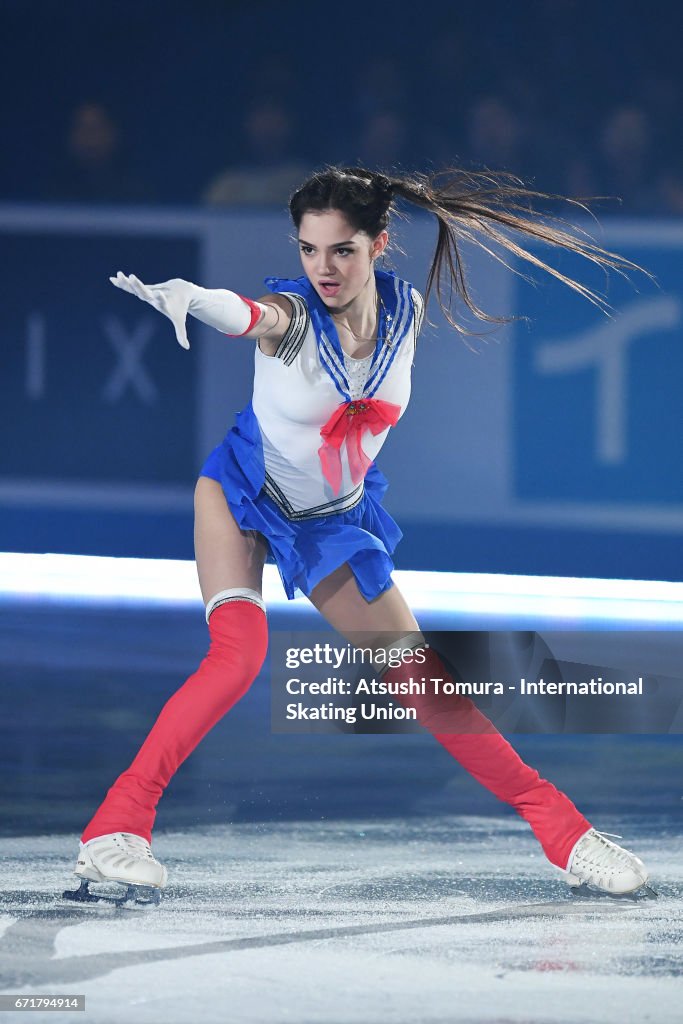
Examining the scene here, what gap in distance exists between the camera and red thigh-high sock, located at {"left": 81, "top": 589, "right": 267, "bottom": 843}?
11.6ft

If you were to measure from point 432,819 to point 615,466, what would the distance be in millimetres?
3641

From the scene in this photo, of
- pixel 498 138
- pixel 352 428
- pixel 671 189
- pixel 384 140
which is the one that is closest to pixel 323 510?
pixel 352 428

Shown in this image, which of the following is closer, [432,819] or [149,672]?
[432,819]

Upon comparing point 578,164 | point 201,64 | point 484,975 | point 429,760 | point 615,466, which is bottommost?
point 484,975

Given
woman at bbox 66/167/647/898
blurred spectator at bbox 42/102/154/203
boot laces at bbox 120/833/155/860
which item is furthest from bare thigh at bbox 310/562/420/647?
blurred spectator at bbox 42/102/154/203

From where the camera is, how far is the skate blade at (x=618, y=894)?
362 cm

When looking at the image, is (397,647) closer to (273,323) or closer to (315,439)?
(315,439)

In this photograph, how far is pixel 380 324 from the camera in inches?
146

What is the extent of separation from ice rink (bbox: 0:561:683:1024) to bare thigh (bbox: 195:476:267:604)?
653 mm

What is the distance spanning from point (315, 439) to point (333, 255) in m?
0.40

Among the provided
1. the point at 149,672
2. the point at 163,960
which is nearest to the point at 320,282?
the point at 163,960

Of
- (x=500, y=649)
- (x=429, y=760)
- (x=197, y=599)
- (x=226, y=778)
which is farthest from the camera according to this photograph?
(x=197, y=599)

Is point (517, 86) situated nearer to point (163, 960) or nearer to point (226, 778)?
point (226, 778)

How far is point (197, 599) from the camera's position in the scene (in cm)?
762
